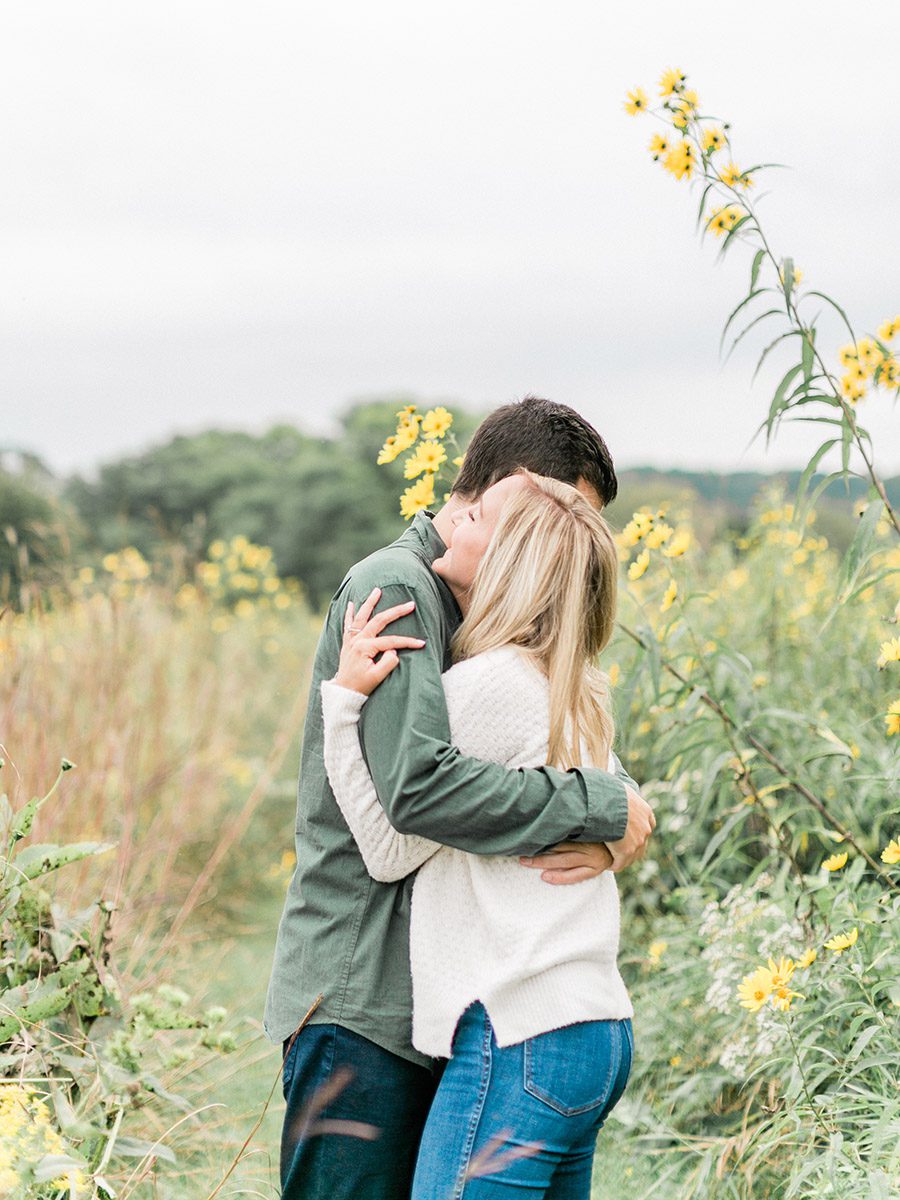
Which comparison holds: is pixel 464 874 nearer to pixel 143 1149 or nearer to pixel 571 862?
pixel 571 862

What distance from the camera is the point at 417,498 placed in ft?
8.29

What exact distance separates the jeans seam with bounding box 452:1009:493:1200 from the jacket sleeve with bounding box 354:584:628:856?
0.26 m

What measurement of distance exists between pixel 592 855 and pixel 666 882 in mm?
2545

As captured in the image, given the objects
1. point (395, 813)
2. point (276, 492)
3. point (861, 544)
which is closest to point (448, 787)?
point (395, 813)

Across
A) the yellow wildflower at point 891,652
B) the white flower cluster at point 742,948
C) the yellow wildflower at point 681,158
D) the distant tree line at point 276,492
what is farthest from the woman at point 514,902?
the distant tree line at point 276,492

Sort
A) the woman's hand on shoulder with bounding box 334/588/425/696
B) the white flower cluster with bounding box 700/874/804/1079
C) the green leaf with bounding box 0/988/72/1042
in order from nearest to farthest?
the woman's hand on shoulder with bounding box 334/588/425/696 < the green leaf with bounding box 0/988/72/1042 < the white flower cluster with bounding box 700/874/804/1079

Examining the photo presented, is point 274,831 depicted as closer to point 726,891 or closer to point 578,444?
point 726,891

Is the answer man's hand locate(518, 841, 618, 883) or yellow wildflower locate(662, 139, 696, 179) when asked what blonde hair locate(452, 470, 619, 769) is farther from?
yellow wildflower locate(662, 139, 696, 179)

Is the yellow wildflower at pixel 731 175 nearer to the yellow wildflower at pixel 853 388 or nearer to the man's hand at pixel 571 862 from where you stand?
the yellow wildflower at pixel 853 388

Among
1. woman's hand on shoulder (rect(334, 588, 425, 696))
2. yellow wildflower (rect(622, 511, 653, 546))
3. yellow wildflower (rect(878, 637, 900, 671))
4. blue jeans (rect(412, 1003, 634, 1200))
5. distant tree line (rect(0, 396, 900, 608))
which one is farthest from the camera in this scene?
distant tree line (rect(0, 396, 900, 608))

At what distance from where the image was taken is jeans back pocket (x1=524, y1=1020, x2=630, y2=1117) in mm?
1725

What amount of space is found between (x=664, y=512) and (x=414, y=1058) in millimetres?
1366

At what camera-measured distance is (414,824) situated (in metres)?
1.76

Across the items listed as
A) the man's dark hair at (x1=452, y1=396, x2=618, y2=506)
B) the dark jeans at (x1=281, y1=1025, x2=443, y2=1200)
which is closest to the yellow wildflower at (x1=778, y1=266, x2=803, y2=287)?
the man's dark hair at (x1=452, y1=396, x2=618, y2=506)
